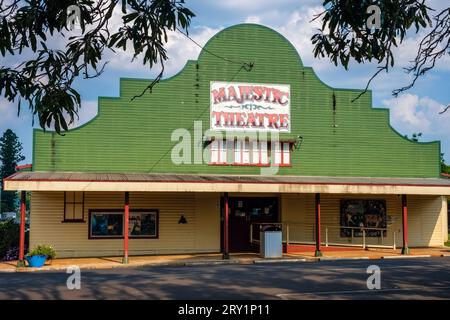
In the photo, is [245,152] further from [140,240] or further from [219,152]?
[140,240]

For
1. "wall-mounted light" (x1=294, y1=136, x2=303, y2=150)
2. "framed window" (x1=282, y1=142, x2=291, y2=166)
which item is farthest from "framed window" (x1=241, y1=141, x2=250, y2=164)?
"wall-mounted light" (x1=294, y1=136, x2=303, y2=150)

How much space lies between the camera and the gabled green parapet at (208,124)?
76.6ft

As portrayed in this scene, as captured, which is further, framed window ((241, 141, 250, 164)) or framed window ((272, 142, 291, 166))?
framed window ((272, 142, 291, 166))

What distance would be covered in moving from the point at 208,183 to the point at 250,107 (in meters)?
5.03

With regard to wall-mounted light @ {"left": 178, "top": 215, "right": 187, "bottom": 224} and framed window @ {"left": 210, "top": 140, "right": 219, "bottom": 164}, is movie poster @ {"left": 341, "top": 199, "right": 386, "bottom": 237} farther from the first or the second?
wall-mounted light @ {"left": 178, "top": 215, "right": 187, "bottom": 224}

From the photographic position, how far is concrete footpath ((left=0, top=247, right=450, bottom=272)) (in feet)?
66.3

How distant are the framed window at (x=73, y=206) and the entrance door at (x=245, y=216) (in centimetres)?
635

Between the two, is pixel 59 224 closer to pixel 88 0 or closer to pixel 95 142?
pixel 95 142

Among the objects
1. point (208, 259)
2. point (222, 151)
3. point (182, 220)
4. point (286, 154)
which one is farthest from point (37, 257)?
point (286, 154)

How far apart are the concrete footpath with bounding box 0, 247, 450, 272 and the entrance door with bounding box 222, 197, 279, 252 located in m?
1.32

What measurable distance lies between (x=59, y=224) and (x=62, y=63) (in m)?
17.4

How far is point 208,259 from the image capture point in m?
21.7

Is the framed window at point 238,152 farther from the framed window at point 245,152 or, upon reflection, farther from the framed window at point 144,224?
the framed window at point 144,224
